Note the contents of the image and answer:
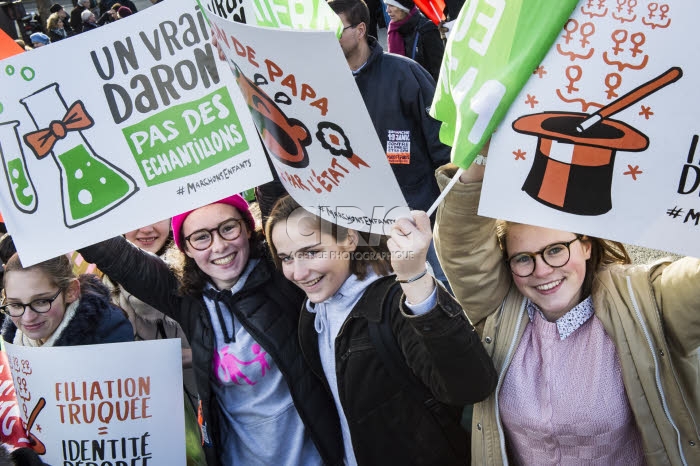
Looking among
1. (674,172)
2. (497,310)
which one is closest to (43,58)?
(497,310)

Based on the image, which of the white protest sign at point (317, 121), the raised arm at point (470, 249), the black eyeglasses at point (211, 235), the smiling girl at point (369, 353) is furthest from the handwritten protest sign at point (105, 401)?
the raised arm at point (470, 249)

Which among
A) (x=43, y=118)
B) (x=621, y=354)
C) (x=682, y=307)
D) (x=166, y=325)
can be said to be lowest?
(x=166, y=325)

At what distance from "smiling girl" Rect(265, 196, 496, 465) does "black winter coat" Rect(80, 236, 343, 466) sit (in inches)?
2.8

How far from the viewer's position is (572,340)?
206cm

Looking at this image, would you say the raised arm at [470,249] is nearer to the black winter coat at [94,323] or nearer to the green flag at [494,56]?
→ the green flag at [494,56]

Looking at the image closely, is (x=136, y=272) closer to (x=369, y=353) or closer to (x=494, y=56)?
(x=369, y=353)

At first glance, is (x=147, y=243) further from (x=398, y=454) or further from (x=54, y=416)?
(x=398, y=454)

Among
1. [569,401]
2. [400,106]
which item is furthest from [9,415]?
[400,106]

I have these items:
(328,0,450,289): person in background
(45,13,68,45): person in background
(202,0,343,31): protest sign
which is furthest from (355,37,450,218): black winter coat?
(45,13,68,45): person in background

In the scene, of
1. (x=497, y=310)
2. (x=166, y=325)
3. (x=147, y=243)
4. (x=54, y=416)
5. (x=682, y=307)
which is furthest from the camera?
(x=147, y=243)

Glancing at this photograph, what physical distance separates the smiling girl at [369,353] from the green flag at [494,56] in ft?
1.37

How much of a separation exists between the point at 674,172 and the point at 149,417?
75.2 inches

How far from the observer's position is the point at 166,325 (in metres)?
3.29

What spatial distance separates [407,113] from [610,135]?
253cm
